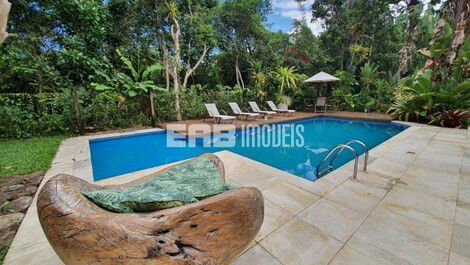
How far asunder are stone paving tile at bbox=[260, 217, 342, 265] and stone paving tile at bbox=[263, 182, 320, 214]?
14.6 inches

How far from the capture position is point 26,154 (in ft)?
16.5

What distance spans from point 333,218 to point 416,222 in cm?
95

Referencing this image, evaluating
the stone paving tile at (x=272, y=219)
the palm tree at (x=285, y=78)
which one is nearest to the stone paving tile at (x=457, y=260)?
the stone paving tile at (x=272, y=219)

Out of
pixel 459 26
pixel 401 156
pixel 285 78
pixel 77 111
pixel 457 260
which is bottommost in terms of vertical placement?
pixel 457 260

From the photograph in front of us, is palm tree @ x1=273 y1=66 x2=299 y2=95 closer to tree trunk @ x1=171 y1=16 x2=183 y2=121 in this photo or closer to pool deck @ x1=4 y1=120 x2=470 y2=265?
tree trunk @ x1=171 y1=16 x2=183 y2=121

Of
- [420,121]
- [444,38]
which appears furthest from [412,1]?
[420,121]

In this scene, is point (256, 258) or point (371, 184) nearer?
point (256, 258)

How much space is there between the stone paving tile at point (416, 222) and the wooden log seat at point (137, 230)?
86.3 inches

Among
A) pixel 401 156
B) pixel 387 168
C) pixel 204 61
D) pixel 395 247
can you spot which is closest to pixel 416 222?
pixel 395 247

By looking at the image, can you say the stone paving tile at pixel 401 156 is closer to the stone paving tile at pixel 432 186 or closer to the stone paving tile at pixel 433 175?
the stone paving tile at pixel 433 175

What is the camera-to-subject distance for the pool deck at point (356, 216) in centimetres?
202

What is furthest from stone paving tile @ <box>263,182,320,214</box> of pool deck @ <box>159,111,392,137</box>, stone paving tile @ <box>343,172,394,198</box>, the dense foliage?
the dense foliage

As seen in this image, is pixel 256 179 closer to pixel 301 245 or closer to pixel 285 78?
pixel 301 245

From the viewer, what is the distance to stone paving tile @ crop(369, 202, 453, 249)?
2.27m
